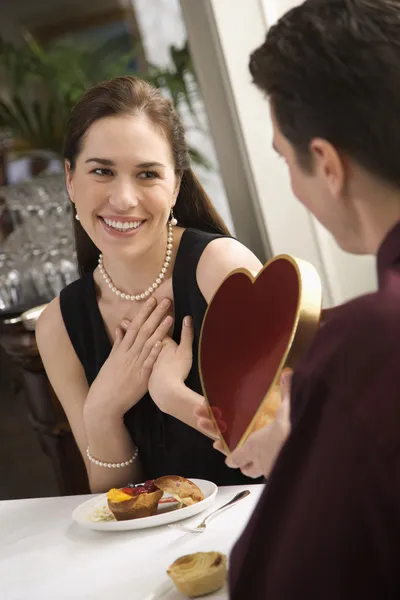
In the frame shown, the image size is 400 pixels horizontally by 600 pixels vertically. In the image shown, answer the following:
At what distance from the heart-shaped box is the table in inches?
8.2

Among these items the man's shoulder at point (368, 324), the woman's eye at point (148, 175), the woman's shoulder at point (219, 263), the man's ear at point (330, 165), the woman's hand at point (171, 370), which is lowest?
the woman's hand at point (171, 370)

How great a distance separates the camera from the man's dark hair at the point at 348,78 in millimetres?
744

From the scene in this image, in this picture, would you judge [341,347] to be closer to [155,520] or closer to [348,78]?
[348,78]

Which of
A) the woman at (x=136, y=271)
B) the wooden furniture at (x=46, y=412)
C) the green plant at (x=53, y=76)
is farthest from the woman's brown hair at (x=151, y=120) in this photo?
the green plant at (x=53, y=76)

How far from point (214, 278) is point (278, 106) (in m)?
0.85

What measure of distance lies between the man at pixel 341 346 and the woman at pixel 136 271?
2.66ft

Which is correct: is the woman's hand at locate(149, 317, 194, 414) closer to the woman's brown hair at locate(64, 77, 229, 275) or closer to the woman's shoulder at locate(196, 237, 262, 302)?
the woman's shoulder at locate(196, 237, 262, 302)

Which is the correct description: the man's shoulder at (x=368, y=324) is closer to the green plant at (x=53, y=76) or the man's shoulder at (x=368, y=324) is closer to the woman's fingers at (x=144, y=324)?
the woman's fingers at (x=144, y=324)

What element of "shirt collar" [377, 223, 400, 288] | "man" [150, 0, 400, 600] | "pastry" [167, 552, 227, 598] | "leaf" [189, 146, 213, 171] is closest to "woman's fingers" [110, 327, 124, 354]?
"pastry" [167, 552, 227, 598]

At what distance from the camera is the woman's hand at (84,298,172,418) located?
167cm

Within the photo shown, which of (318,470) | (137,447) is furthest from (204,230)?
(318,470)

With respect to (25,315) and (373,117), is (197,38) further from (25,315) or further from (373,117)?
(373,117)

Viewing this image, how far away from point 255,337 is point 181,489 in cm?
39

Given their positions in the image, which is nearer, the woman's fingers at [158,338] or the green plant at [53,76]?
the woman's fingers at [158,338]
